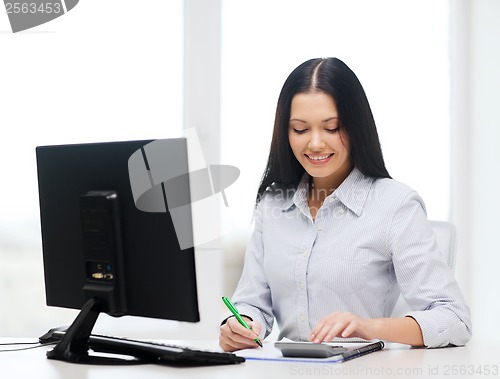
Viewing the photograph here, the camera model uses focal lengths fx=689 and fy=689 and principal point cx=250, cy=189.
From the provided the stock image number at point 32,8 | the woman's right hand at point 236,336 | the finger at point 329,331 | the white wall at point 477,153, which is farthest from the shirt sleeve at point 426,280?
the stock image number at point 32,8

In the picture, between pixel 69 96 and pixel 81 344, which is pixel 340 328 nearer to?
pixel 81 344

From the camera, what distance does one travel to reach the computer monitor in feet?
4.46

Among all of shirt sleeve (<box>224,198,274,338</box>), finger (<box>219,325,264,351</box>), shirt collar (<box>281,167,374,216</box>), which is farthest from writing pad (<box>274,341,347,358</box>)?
shirt collar (<box>281,167,374,216</box>)

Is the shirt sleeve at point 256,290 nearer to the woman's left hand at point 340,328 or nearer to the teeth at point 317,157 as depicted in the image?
the teeth at point 317,157

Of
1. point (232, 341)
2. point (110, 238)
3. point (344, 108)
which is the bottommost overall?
point (232, 341)

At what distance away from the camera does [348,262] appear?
1791mm

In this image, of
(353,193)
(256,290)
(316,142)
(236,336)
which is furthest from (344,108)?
(236,336)

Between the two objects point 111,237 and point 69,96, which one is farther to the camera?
point 69,96

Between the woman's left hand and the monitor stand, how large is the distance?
0.37 metres

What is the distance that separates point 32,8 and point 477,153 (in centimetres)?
211

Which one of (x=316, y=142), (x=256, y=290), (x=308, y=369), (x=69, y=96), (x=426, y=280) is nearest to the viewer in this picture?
(x=308, y=369)

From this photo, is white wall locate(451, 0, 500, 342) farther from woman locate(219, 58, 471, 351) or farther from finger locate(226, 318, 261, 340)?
finger locate(226, 318, 261, 340)

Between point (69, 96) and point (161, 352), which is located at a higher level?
point (69, 96)

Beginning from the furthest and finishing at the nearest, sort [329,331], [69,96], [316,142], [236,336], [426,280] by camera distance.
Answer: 1. [69,96]
2. [316,142]
3. [426,280]
4. [236,336]
5. [329,331]
